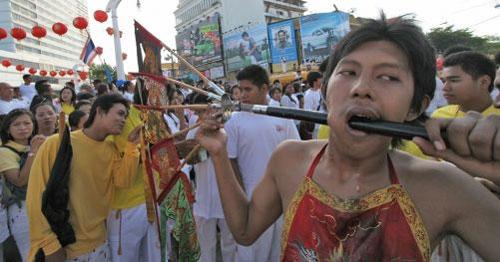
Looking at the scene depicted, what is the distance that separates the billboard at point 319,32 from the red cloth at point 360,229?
37919 millimetres

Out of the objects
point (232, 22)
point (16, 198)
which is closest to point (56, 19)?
point (232, 22)

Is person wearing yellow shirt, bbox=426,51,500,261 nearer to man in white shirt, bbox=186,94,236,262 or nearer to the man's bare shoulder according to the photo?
the man's bare shoulder

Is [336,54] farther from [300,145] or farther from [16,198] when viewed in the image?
[16,198]

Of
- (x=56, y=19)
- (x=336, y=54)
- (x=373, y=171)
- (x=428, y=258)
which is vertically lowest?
(x=428, y=258)

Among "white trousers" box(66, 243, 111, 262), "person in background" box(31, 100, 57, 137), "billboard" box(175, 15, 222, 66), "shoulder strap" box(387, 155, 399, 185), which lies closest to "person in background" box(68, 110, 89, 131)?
"person in background" box(31, 100, 57, 137)

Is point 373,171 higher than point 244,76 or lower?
lower

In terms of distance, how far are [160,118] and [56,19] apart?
3262 inches

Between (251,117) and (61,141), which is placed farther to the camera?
(251,117)

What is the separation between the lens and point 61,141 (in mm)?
2891

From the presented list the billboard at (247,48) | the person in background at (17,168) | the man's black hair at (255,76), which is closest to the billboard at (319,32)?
the billboard at (247,48)

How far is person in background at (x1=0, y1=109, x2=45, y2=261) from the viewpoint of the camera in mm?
3580

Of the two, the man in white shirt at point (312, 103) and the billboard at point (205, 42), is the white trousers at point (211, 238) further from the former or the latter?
the billboard at point (205, 42)

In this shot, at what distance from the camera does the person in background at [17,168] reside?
3580mm

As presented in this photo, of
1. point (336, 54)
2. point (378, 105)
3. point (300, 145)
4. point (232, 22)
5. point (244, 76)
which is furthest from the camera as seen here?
point (232, 22)
